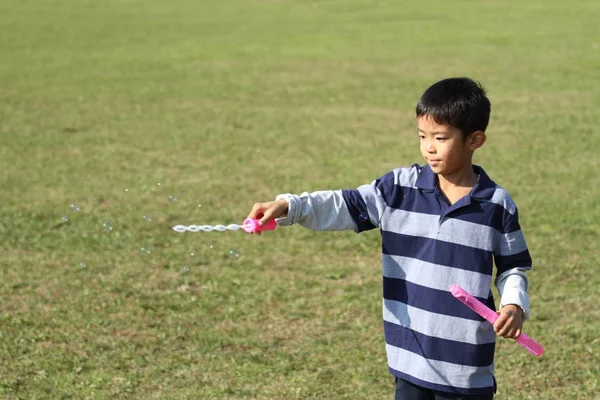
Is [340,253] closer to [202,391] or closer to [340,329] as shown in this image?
[340,329]

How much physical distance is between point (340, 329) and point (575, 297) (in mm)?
1384

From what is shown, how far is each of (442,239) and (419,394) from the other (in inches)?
19.0

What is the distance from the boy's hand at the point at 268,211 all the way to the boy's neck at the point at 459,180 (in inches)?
18.4

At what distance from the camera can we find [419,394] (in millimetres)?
3072

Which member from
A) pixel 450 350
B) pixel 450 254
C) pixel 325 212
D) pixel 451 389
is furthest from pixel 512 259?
pixel 325 212

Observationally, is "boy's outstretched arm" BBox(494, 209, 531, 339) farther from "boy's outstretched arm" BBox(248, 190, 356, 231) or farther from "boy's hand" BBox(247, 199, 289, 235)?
"boy's hand" BBox(247, 199, 289, 235)

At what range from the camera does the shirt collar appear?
2932 mm

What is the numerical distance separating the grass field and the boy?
150 cm

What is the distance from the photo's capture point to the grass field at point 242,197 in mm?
4801

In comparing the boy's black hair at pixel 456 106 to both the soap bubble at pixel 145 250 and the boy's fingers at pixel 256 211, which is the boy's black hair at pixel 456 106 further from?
the soap bubble at pixel 145 250

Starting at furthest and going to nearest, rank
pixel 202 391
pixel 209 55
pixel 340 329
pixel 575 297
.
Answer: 1. pixel 209 55
2. pixel 575 297
3. pixel 340 329
4. pixel 202 391

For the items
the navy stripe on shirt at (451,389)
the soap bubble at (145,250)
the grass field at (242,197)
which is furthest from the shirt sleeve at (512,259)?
the soap bubble at (145,250)

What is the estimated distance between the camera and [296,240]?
6824mm

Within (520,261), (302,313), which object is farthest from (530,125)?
(520,261)
